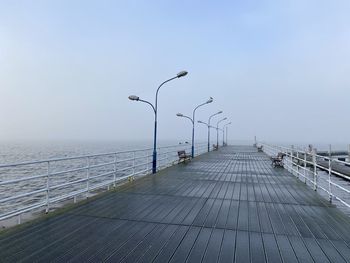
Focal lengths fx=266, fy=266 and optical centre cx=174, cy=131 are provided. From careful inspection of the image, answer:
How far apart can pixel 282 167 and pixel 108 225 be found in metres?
11.6

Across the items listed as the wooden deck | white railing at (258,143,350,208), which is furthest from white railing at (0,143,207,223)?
white railing at (258,143,350,208)

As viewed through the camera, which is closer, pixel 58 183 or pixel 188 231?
pixel 188 231

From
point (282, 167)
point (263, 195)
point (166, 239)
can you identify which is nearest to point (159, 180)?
point (263, 195)

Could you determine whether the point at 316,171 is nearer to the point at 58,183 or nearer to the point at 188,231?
the point at 188,231

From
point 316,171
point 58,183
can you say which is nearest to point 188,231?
point 316,171

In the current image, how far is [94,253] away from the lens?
3373mm

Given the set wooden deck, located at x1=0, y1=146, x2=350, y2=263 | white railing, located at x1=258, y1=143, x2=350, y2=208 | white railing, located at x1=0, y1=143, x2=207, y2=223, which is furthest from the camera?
white railing, located at x1=258, y1=143, x2=350, y2=208

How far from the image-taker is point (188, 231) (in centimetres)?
423

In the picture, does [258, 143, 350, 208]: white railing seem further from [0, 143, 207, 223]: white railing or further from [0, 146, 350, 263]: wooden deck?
[0, 143, 207, 223]: white railing

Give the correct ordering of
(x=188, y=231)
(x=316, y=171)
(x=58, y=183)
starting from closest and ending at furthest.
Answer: (x=188, y=231), (x=316, y=171), (x=58, y=183)

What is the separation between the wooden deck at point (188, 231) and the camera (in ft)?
11.0

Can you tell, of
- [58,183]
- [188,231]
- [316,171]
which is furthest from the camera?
[58,183]

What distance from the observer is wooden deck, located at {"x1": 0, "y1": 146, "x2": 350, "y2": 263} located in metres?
3.37

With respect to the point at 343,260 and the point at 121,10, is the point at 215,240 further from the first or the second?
the point at 121,10
